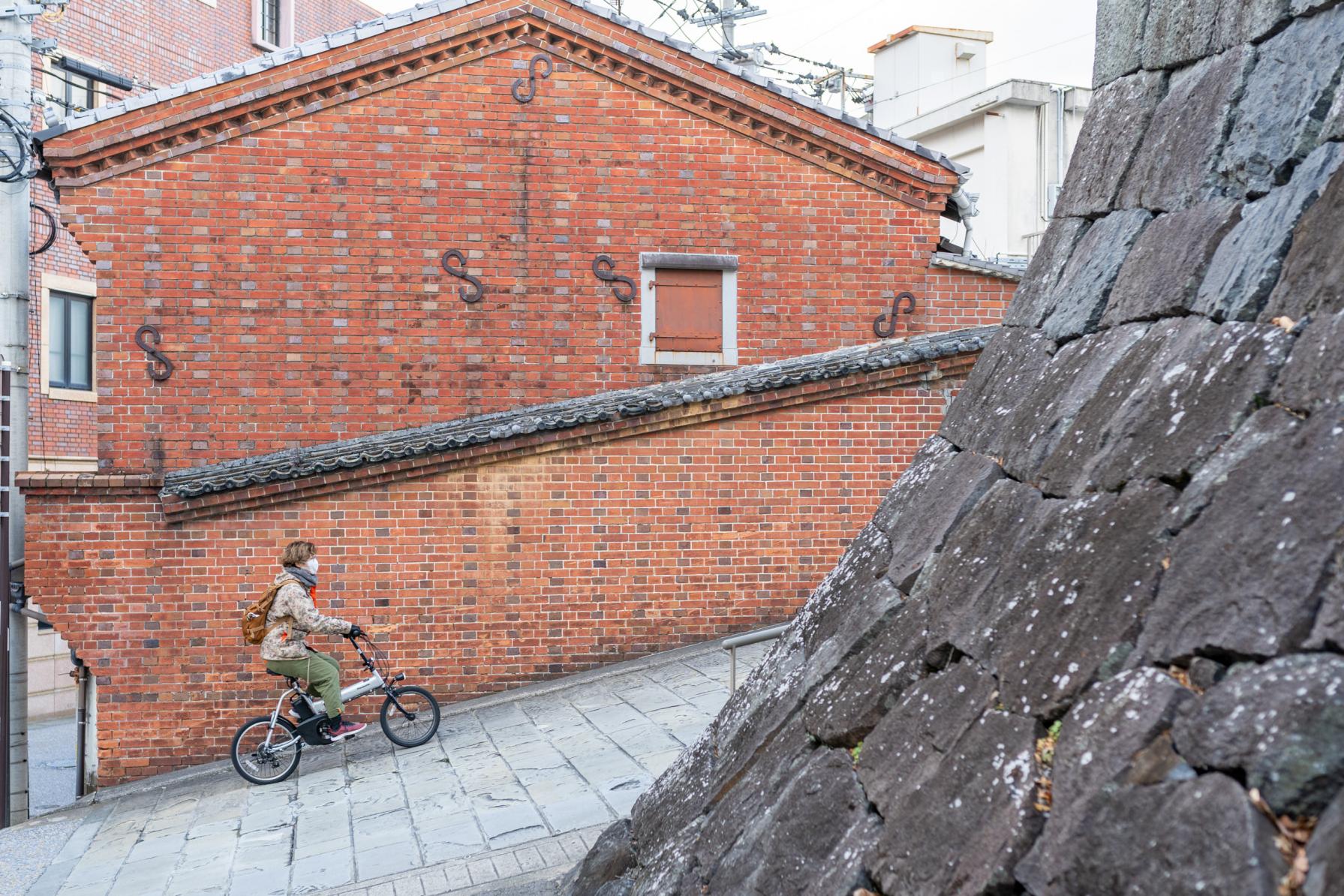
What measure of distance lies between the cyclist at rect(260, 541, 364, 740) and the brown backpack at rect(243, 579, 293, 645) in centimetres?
2

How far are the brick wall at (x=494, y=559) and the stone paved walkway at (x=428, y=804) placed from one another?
0.39 metres

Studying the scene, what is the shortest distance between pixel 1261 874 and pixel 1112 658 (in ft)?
1.90

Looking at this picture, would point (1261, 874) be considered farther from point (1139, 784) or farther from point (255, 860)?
point (255, 860)

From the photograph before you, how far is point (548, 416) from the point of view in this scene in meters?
10.2

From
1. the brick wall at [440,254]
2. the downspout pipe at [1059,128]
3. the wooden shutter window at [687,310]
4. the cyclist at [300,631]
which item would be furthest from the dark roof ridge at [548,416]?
the downspout pipe at [1059,128]

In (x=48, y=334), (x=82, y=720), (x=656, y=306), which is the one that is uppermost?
(x=656, y=306)

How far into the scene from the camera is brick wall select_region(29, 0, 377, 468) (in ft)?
59.1

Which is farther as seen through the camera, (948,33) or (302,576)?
(948,33)

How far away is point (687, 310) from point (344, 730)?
5946 mm

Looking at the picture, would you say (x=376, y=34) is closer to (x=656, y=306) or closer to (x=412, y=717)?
(x=656, y=306)

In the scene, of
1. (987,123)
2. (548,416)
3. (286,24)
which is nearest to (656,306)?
(548,416)

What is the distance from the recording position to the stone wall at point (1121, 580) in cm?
172

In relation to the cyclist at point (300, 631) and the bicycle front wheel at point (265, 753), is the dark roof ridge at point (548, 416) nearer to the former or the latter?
the cyclist at point (300, 631)

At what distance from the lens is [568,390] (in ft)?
40.6
